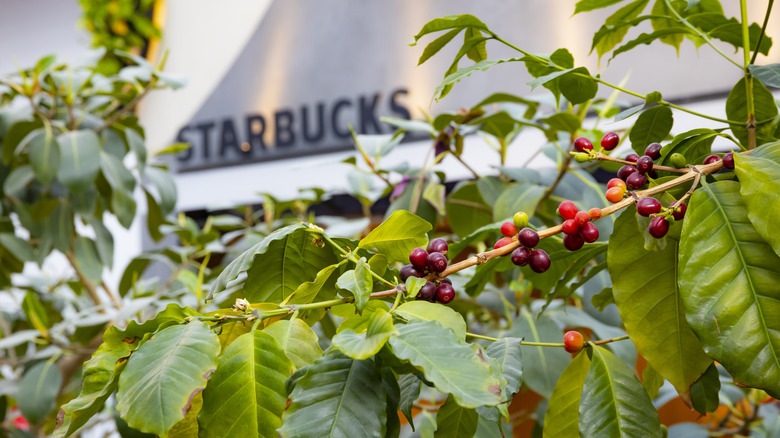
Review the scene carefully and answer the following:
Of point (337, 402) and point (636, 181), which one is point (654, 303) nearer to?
point (636, 181)

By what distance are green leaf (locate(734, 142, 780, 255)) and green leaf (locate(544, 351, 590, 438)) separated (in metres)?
0.14

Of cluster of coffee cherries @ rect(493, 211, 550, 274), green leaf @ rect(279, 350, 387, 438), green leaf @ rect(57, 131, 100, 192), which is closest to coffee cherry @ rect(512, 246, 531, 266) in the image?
cluster of coffee cherries @ rect(493, 211, 550, 274)

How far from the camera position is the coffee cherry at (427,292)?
354 millimetres

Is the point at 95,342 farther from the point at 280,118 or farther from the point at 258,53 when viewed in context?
the point at 258,53

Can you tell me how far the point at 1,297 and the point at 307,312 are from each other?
3814 mm

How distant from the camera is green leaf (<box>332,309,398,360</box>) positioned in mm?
275

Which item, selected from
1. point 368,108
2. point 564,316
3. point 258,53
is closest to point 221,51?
point 258,53

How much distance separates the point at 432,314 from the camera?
0.32 meters

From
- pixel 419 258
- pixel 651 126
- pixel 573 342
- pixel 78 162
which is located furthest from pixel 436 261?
pixel 78 162

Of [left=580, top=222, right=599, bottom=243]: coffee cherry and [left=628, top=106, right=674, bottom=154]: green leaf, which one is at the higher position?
[left=628, top=106, right=674, bottom=154]: green leaf

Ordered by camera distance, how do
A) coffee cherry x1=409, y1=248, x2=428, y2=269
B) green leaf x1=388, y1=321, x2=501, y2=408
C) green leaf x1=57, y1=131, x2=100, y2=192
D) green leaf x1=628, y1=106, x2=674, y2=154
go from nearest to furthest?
1. green leaf x1=388, y1=321, x2=501, y2=408
2. coffee cherry x1=409, y1=248, x2=428, y2=269
3. green leaf x1=628, y1=106, x2=674, y2=154
4. green leaf x1=57, y1=131, x2=100, y2=192

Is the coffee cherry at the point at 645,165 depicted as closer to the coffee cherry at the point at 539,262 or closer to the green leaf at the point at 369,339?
the coffee cherry at the point at 539,262

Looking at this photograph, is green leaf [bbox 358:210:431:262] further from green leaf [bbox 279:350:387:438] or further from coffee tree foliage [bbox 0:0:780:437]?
green leaf [bbox 279:350:387:438]

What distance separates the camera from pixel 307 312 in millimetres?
379
